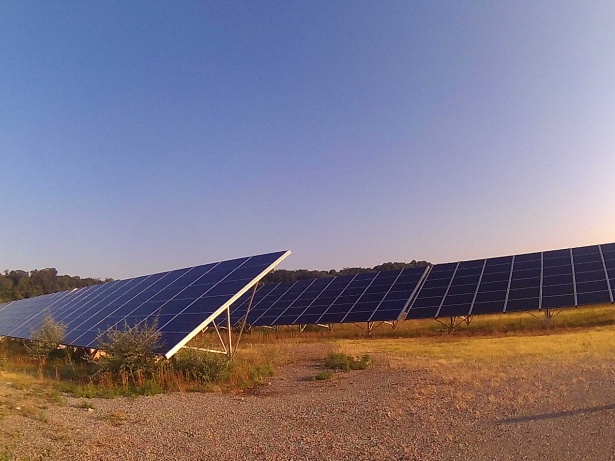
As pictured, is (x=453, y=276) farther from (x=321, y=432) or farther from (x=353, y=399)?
(x=321, y=432)

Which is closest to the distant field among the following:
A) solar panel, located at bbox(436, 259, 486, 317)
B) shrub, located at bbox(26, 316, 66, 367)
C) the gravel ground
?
solar panel, located at bbox(436, 259, 486, 317)

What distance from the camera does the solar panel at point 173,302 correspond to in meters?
15.5

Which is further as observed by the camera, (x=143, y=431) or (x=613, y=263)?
(x=613, y=263)

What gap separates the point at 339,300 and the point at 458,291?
790 centimetres

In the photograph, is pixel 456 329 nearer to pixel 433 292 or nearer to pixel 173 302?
pixel 433 292

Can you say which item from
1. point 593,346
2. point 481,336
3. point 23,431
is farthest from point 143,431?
point 481,336

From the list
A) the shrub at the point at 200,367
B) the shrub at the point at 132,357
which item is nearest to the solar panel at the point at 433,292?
the shrub at the point at 200,367

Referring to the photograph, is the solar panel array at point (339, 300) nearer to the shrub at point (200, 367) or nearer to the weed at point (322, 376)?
the shrub at point (200, 367)

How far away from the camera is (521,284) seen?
A: 31.1m

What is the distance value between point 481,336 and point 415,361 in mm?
12377

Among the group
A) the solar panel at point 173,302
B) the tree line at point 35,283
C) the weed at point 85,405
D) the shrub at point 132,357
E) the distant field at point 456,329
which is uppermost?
the tree line at point 35,283

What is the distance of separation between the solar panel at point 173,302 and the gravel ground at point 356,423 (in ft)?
9.47

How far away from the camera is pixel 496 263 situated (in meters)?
36.3

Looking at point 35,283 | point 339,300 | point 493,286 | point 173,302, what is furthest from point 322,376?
point 35,283
